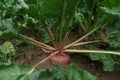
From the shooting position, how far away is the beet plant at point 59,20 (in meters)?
2.27

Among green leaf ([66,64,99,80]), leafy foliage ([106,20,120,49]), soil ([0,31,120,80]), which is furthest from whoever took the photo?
soil ([0,31,120,80])

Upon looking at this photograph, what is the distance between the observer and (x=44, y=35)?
8.90 feet

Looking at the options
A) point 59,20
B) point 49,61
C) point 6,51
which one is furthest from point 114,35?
point 6,51

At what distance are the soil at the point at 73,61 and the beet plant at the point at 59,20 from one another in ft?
0.23

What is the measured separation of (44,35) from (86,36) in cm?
34

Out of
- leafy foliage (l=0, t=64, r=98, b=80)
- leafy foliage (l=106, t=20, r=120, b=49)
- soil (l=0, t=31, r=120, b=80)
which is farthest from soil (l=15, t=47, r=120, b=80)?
leafy foliage (l=0, t=64, r=98, b=80)

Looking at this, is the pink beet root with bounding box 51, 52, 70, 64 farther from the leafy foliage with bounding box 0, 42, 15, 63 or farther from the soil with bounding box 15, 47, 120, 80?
the leafy foliage with bounding box 0, 42, 15, 63

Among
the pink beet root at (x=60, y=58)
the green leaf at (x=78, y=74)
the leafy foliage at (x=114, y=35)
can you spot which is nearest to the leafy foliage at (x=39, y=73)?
the green leaf at (x=78, y=74)

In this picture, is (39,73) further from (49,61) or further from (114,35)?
(114,35)

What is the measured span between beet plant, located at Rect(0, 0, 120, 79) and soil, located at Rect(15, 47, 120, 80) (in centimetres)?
7

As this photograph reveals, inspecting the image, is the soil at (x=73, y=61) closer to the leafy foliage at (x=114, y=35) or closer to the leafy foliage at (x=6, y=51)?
the leafy foliage at (x=6, y=51)

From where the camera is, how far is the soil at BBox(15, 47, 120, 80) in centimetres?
247

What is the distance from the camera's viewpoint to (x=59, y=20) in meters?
2.43

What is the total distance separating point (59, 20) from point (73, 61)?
38 centimetres
